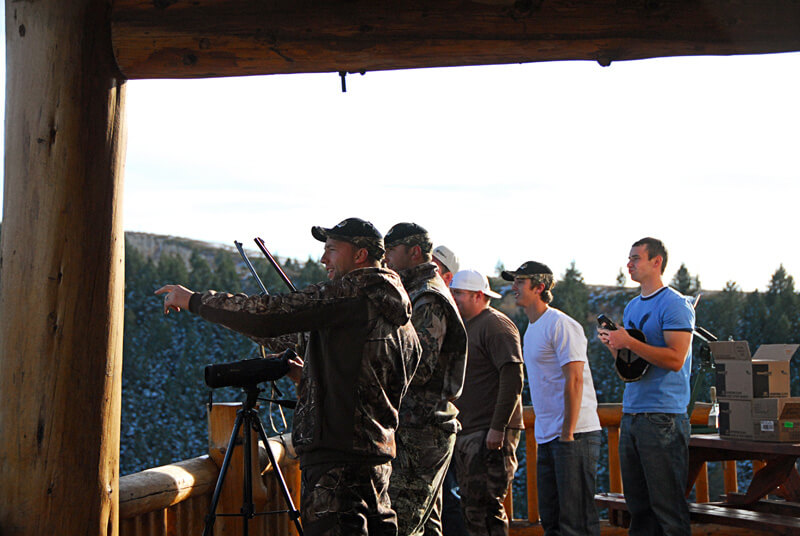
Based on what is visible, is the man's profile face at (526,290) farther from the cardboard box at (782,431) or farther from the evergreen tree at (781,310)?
the evergreen tree at (781,310)

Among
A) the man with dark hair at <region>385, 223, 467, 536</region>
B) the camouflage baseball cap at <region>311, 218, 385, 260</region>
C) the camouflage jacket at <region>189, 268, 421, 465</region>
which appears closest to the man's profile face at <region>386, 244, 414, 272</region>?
the man with dark hair at <region>385, 223, 467, 536</region>

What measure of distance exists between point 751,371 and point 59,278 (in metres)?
3.54

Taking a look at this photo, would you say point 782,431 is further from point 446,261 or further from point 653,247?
point 446,261

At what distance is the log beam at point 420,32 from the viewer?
3.26 metres

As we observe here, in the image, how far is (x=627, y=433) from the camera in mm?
4387

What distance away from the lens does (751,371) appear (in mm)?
4781

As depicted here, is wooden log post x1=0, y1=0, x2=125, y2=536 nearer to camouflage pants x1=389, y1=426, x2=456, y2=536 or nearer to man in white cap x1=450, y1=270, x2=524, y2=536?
camouflage pants x1=389, y1=426, x2=456, y2=536

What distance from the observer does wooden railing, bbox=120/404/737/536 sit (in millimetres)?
3490

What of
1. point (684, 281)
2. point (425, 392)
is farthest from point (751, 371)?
point (684, 281)

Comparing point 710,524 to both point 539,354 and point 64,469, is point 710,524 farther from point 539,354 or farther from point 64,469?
point 64,469

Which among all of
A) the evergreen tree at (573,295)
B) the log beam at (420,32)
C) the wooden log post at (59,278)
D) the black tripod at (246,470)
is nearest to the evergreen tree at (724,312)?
the evergreen tree at (573,295)

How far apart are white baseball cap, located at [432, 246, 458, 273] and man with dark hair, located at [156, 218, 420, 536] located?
150cm

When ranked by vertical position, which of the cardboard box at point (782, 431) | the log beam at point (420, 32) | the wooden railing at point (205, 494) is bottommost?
the wooden railing at point (205, 494)

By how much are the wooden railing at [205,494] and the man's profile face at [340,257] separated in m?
1.18
